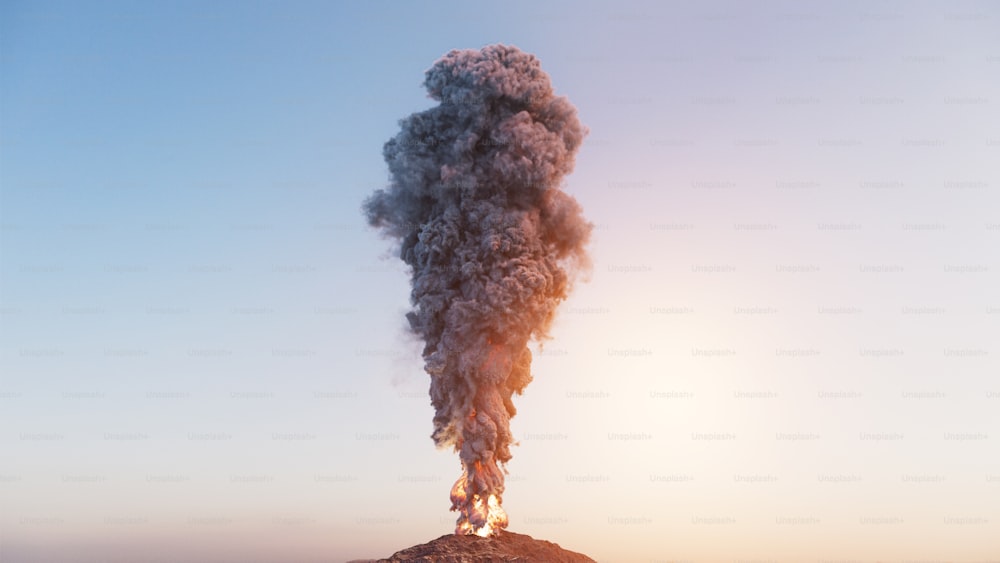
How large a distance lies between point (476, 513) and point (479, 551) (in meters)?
2.96

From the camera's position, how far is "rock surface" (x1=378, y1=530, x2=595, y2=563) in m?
96.1

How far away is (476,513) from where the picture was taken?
324ft

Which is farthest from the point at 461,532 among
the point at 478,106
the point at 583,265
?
the point at 478,106

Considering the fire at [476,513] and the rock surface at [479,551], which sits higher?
the fire at [476,513]

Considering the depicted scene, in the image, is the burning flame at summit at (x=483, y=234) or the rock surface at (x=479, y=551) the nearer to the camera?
the rock surface at (x=479, y=551)

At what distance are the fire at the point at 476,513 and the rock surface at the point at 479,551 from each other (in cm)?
79

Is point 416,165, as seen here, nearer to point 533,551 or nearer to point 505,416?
point 505,416

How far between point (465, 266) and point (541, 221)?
687cm

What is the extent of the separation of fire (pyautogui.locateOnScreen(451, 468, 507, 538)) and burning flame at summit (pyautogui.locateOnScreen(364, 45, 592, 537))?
66 mm

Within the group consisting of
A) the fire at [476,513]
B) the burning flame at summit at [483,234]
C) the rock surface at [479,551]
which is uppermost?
the burning flame at summit at [483,234]

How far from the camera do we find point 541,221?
103m

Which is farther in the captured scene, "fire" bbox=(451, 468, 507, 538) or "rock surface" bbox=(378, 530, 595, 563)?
"fire" bbox=(451, 468, 507, 538)

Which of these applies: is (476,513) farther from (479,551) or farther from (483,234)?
(483,234)

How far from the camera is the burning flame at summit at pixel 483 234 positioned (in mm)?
99062
